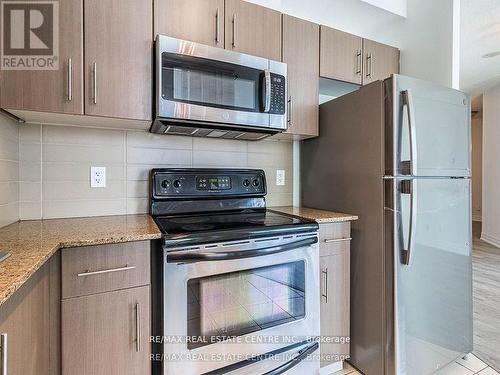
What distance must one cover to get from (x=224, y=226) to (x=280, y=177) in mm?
945

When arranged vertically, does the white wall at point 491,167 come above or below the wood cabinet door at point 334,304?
above

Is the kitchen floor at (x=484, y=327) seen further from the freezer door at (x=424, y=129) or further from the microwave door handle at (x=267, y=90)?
the microwave door handle at (x=267, y=90)

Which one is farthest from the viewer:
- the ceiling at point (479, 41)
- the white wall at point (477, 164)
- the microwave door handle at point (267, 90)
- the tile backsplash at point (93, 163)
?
the white wall at point (477, 164)

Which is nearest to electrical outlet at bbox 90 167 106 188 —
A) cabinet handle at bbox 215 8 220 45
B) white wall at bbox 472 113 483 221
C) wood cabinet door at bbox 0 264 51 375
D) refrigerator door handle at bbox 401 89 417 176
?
wood cabinet door at bbox 0 264 51 375

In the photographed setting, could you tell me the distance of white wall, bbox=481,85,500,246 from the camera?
16.3 feet

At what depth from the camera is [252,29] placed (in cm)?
176

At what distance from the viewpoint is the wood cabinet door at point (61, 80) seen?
1268 mm

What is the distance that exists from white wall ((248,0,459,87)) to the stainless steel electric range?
61.0 inches

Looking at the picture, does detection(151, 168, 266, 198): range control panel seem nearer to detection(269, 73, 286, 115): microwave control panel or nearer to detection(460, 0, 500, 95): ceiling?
detection(269, 73, 286, 115): microwave control panel

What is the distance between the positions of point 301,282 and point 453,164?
46.4 inches

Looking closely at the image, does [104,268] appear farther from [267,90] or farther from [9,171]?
[267,90]

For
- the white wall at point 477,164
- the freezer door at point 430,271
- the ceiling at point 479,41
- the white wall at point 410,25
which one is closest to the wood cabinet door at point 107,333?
the freezer door at point 430,271

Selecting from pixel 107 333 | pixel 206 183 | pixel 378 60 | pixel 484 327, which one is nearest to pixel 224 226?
pixel 206 183

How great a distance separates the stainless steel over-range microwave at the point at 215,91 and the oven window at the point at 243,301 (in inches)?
32.6
